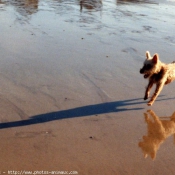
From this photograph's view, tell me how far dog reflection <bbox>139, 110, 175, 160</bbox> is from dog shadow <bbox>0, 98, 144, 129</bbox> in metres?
0.50

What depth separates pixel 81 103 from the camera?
6445 millimetres

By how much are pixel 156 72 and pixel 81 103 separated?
1.65 metres

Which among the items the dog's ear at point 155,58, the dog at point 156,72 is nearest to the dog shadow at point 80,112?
the dog at point 156,72

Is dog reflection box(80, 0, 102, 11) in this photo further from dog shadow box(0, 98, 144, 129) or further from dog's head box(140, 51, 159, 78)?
dog shadow box(0, 98, 144, 129)

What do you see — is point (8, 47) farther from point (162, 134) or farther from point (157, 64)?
point (162, 134)

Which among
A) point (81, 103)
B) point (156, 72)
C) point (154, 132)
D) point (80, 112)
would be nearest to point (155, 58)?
point (156, 72)

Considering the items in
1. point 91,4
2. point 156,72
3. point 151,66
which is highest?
point 151,66

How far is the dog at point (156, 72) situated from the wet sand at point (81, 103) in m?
0.28

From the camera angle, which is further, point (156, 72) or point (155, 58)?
point (156, 72)

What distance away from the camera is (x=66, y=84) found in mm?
7188

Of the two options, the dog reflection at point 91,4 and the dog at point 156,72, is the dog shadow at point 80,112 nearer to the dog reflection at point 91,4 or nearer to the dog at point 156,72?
the dog at point 156,72

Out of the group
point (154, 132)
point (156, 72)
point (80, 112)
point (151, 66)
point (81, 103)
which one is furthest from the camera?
point (156, 72)

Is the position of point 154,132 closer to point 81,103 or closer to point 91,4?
point 81,103

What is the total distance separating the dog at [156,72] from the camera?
21.6 feet
